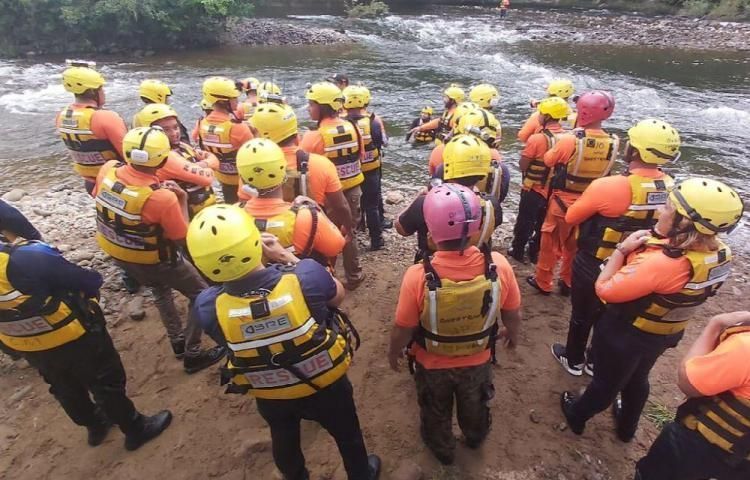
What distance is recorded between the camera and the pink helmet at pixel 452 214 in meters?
2.88

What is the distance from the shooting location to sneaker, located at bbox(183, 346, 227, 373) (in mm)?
4906

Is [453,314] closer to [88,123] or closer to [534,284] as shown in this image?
[534,284]

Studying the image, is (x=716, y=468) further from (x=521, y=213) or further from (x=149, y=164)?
(x=149, y=164)

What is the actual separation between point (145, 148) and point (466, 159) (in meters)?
2.90

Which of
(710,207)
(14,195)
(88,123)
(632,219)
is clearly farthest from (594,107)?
(14,195)

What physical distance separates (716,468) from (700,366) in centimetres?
72

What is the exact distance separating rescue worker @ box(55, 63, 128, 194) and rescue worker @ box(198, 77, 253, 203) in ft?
3.55

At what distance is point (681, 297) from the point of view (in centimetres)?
309

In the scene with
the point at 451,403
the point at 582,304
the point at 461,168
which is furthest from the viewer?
the point at 582,304

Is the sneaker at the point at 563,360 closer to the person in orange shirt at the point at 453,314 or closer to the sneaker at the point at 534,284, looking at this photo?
the sneaker at the point at 534,284

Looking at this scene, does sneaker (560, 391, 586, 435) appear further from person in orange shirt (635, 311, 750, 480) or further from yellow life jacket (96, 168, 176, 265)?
yellow life jacket (96, 168, 176, 265)

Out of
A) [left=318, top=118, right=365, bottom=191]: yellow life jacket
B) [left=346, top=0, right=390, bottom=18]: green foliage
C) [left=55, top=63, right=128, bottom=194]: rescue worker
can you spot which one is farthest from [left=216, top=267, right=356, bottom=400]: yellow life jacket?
[left=346, top=0, right=390, bottom=18]: green foliage

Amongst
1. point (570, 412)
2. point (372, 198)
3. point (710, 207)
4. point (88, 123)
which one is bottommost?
point (570, 412)

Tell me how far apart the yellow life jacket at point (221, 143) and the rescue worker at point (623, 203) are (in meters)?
4.54
